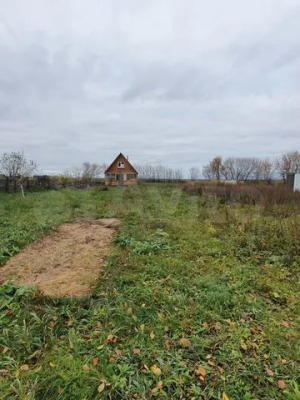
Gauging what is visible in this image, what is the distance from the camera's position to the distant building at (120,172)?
1041 inches

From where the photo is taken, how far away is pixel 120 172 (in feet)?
87.8

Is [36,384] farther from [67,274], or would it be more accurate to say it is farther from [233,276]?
[233,276]

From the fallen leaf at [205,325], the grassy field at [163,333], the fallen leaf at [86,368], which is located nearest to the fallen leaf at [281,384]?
the grassy field at [163,333]

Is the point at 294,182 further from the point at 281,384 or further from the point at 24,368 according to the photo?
the point at 24,368

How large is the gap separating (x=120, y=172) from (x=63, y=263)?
23569 mm

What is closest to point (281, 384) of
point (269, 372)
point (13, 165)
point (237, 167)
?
point (269, 372)

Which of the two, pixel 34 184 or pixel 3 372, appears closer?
pixel 3 372

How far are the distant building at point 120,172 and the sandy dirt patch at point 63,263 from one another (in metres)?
21.0

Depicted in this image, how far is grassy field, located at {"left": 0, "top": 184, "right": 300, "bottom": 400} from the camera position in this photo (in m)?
1.59

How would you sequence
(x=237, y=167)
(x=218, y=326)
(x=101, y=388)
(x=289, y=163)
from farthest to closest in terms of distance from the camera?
(x=237, y=167) → (x=289, y=163) → (x=218, y=326) → (x=101, y=388)

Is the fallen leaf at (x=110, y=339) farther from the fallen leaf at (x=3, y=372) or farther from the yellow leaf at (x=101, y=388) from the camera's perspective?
the fallen leaf at (x=3, y=372)

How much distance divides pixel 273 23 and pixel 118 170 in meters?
23.1

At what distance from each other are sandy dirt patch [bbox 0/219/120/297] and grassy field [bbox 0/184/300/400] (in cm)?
20

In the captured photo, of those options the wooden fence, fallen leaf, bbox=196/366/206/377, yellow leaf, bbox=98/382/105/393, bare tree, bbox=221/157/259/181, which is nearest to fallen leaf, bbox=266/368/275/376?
fallen leaf, bbox=196/366/206/377
